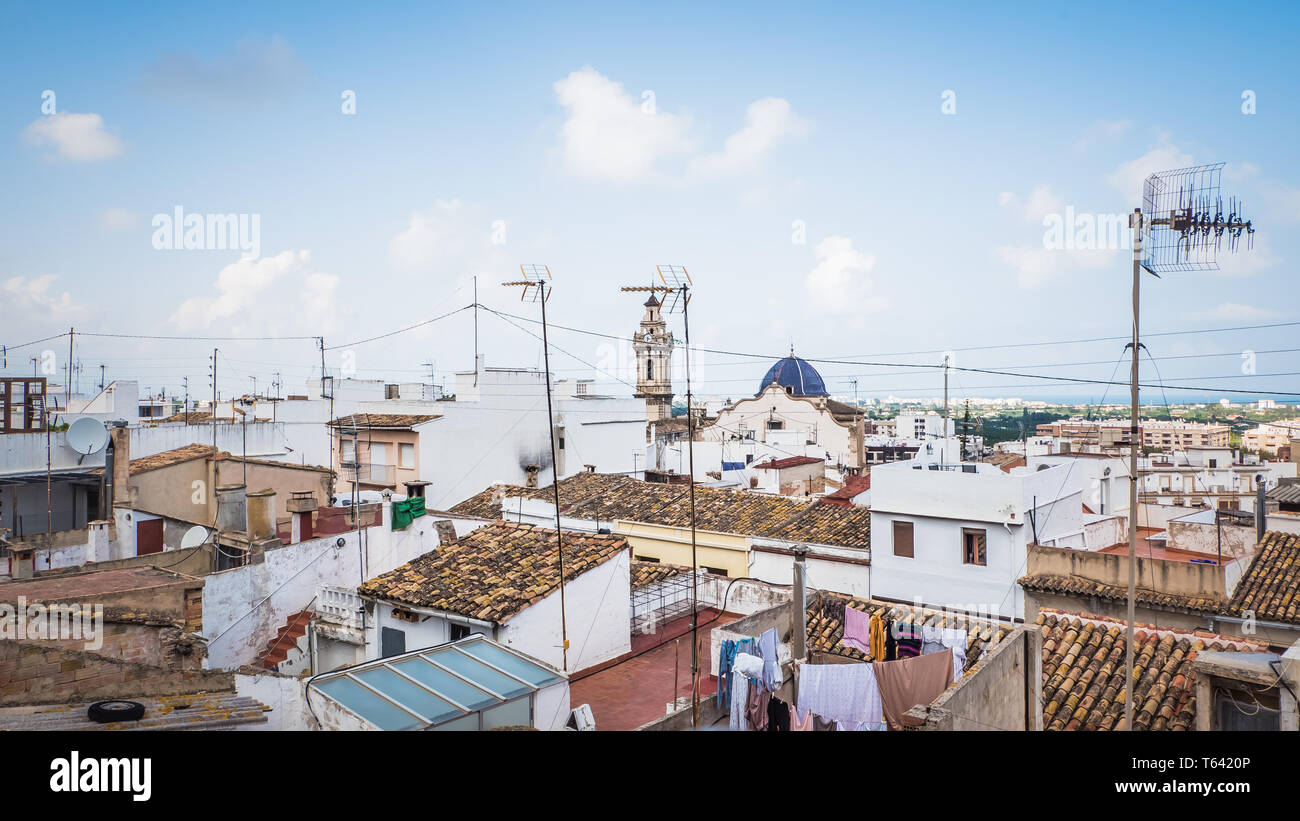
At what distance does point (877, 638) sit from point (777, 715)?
3.78 metres

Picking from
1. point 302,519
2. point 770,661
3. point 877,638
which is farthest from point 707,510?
point 770,661

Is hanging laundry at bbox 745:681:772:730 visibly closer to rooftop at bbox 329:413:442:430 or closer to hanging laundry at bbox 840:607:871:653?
hanging laundry at bbox 840:607:871:653

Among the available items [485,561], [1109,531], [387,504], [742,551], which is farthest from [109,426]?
[1109,531]

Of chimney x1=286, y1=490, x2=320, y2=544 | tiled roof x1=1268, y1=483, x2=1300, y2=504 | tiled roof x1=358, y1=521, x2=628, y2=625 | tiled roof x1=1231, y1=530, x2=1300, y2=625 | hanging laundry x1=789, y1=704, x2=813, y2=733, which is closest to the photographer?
hanging laundry x1=789, y1=704, x2=813, y2=733

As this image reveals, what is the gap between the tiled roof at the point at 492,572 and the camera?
33.9 ft

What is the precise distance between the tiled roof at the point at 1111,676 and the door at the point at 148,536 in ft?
52.3

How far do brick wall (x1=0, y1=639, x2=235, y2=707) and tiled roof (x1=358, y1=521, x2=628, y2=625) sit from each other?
9.82 feet

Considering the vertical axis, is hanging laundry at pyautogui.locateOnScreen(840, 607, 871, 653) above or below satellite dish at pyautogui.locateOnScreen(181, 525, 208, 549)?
below

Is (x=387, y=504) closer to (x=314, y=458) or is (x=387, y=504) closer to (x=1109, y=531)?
(x=314, y=458)

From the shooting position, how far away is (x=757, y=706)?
7605mm

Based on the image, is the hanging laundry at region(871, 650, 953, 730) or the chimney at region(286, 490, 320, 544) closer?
the hanging laundry at region(871, 650, 953, 730)

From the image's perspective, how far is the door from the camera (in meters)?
15.5

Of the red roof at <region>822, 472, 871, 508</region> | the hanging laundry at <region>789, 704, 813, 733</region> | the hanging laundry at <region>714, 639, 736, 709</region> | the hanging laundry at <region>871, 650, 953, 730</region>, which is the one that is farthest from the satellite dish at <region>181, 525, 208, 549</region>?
the red roof at <region>822, 472, 871, 508</region>
